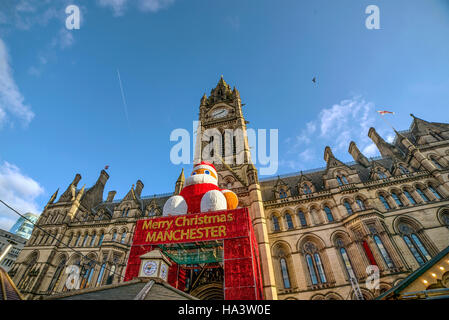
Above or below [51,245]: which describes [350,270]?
below

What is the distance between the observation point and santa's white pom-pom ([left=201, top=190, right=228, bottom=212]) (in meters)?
13.3

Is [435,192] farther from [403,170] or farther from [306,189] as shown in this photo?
[306,189]

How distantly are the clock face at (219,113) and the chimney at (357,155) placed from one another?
19940 mm

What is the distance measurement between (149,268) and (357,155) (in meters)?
29.8

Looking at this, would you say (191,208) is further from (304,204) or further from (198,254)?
(304,204)

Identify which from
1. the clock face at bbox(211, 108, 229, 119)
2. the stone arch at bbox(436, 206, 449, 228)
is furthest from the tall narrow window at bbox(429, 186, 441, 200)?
the clock face at bbox(211, 108, 229, 119)

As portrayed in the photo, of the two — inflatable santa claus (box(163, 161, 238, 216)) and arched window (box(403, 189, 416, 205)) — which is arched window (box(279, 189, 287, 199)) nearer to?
inflatable santa claus (box(163, 161, 238, 216))

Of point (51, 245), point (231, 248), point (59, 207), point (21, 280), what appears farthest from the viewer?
point (59, 207)

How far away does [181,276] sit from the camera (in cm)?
1500

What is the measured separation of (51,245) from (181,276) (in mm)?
20792

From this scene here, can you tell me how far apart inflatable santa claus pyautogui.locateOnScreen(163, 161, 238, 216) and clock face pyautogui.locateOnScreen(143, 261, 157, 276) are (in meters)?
5.32

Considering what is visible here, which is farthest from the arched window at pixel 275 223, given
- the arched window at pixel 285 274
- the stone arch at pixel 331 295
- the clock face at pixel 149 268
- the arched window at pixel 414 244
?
the clock face at pixel 149 268

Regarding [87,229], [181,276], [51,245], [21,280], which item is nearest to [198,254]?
[181,276]

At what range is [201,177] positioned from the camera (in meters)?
15.4
